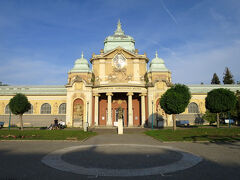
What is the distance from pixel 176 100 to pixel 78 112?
24.2m

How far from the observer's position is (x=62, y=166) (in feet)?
31.1

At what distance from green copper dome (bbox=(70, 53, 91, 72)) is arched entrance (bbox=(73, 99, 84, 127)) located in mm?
9070

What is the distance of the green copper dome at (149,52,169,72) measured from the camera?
163ft

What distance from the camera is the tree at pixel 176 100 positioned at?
3231 cm

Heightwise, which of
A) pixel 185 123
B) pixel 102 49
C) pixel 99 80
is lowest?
pixel 185 123

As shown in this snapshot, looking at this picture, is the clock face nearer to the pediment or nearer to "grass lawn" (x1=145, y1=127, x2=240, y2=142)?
the pediment

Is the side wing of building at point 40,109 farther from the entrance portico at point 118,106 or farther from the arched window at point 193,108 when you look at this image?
the arched window at point 193,108

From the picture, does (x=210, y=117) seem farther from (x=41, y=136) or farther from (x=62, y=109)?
(x=41, y=136)

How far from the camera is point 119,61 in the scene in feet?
157

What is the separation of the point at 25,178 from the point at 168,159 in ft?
24.6

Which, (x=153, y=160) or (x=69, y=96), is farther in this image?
(x=69, y=96)

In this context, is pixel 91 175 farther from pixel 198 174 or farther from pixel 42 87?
pixel 42 87

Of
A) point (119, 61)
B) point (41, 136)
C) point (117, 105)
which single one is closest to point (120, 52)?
point (119, 61)

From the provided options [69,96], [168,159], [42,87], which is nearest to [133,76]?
[69,96]
